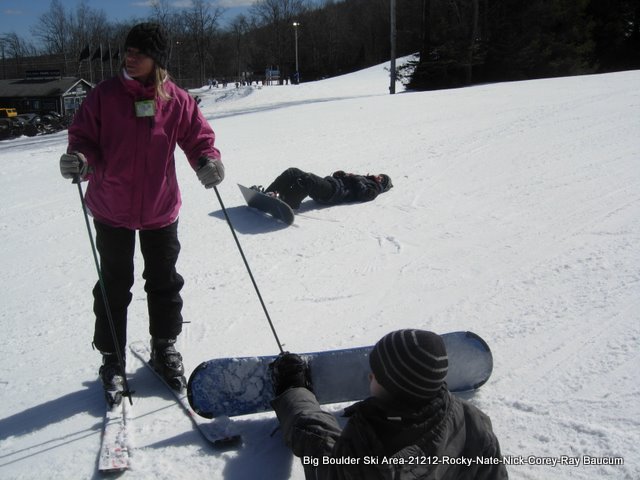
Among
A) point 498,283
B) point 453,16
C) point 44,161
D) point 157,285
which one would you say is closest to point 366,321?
point 498,283

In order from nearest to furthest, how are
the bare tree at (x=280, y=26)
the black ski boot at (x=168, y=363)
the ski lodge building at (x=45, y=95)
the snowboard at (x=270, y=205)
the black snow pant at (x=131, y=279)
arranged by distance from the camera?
the black snow pant at (x=131, y=279)
the black ski boot at (x=168, y=363)
the snowboard at (x=270, y=205)
the ski lodge building at (x=45, y=95)
the bare tree at (x=280, y=26)

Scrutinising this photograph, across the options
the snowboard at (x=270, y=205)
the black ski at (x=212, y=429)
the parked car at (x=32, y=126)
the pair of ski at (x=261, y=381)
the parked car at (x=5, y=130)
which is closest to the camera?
the black ski at (x=212, y=429)

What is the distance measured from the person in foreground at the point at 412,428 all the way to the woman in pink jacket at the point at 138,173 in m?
1.33

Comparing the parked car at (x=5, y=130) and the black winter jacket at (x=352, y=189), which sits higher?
the black winter jacket at (x=352, y=189)

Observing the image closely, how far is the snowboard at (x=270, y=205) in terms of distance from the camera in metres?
5.36

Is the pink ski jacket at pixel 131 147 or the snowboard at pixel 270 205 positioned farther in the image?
the snowboard at pixel 270 205

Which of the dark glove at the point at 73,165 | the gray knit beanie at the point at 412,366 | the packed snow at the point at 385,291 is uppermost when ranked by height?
the dark glove at the point at 73,165

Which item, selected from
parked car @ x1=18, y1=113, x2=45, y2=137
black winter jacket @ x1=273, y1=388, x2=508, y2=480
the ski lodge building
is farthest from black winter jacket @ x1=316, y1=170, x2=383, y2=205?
the ski lodge building

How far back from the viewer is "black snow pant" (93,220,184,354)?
256 cm

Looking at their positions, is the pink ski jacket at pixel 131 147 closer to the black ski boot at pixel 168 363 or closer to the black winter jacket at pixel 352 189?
the black ski boot at pixel 168 363

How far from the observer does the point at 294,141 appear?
9.50 m

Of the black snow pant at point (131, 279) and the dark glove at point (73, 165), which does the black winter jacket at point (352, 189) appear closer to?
the black snow pant at point (131, 279)

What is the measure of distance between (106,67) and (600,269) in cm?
Answer: 6889

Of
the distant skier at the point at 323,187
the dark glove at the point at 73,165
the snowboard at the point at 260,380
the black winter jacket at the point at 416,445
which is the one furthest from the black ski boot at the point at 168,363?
the distant skier at the point at 323,187
